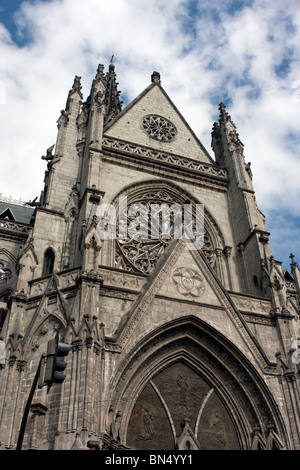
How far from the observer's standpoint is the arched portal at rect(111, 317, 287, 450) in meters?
13.4

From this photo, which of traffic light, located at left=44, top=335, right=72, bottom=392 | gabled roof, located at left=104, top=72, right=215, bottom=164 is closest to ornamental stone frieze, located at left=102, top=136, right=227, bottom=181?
gabled roof, located at left=104, top=72, right=215, bottom=164

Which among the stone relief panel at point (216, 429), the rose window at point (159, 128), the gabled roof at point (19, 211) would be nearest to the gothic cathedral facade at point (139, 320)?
the stone relief panel at point (216, 429)

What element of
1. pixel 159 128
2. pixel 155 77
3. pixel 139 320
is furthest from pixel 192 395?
pixel 155 77

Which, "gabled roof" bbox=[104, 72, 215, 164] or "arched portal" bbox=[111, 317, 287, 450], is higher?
"gabled roof" bbox=[104, 72, 215, 164]

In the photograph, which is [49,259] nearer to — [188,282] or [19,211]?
[188,282]

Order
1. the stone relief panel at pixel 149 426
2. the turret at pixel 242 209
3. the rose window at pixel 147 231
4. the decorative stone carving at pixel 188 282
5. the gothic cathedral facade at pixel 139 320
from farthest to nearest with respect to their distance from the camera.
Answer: the turret at pixel 242 209
the rose window at pixel 147 231
the decorative stone carving at pixel 188 282
the stone relief panel at pixel 149 426
the gothic cathedral facade at pixel 139 320

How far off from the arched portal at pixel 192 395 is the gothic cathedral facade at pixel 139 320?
1.3 inches

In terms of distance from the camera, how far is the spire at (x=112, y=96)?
39.9 meters

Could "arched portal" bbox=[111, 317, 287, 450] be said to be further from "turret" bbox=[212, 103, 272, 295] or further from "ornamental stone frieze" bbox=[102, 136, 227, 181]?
"ornamental stone frieze" bbox=[102, 136, 227, 181]

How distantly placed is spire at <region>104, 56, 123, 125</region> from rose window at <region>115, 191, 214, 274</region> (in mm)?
19091

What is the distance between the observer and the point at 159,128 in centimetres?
2505

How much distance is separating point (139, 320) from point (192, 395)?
276 centimetres

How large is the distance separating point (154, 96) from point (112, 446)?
776 inches

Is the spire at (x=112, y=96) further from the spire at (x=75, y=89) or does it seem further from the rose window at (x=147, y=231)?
the rose window at (x=147, y=231)
